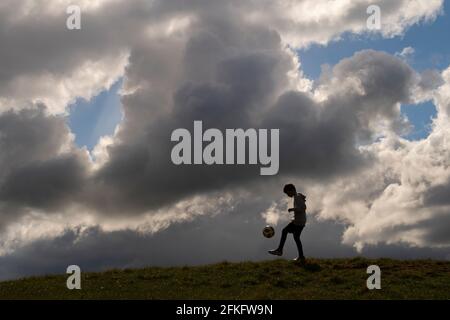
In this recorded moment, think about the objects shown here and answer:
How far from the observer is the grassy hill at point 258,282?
20656 mm

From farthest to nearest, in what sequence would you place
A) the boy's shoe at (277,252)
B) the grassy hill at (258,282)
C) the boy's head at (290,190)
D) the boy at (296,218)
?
A: the boy's shoe at (277,252)
the boy's head at (290,190)
the boy at (296,218)
the grassy hill at (258,282)

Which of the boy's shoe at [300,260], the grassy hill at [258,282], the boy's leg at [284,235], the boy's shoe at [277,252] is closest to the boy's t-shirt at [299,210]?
the boy's leg at [284,235]

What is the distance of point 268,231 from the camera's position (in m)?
27.6

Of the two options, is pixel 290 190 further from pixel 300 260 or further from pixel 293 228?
pixel 300 260

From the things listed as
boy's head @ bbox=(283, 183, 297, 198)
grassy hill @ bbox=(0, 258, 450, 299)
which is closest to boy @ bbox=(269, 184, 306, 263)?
boy's head @ bbox=(283, 183, 297, 198)

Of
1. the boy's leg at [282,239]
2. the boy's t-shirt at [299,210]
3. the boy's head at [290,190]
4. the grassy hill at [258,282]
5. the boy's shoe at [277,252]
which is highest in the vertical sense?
the boy's head at [290,190]

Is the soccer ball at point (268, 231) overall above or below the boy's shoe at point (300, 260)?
above

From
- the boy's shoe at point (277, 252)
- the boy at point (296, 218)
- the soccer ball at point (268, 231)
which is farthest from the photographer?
the soccer ball at point (268, 231)

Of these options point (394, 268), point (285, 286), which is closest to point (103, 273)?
point (285, 286)

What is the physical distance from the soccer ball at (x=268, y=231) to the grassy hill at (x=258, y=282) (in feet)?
3.98

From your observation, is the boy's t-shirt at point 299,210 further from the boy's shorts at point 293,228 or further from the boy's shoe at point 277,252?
the boy's shoe at point 277,252

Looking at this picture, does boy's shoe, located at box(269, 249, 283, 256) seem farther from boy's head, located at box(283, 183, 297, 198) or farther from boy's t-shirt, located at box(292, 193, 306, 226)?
boy's head, located at box(283, 183, 297, 198)
